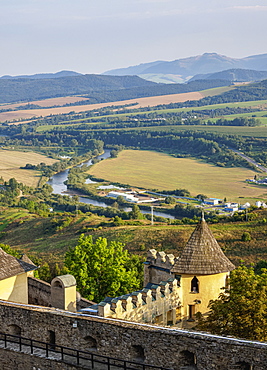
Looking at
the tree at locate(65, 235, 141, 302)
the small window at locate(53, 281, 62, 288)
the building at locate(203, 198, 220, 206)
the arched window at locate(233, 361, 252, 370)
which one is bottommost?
the building at locate(203, 198, 220, 206)

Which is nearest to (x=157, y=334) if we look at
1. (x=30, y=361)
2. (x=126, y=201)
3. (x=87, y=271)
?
(x=30, y=361)

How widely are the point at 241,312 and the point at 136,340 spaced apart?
568cm

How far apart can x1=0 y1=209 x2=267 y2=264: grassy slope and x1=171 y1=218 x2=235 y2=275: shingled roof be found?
36997mm

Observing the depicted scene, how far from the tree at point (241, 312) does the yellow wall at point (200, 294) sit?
164 centimetres

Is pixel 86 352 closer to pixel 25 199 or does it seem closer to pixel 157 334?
pixel 157 334

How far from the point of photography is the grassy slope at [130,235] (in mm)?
72188

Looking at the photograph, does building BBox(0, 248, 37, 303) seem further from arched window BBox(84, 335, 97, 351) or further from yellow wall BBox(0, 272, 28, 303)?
arched window BBox(84, 335, 97, 351)

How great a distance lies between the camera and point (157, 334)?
2003cm

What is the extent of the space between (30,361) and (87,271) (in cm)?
1943

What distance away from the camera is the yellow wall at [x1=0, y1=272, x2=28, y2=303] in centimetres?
2998

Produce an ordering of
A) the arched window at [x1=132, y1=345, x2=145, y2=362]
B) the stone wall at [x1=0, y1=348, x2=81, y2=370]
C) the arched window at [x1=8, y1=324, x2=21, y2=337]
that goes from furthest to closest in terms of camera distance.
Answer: the arched window at [x1=8, y1=324, x2=21, y2=337] → the stone wall at [x1=0, y1=348, x2=81, y2=370] → the arched window at [x1=132, y1=345, x2=145, y2=362]

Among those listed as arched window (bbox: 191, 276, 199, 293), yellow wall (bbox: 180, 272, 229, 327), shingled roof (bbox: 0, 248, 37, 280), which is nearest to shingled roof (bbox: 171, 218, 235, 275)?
yellow wall (bbox: 180, 272, 229, 327)

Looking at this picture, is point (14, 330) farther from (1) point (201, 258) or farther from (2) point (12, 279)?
(1) point (201, 258)

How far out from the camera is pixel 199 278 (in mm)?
27562
